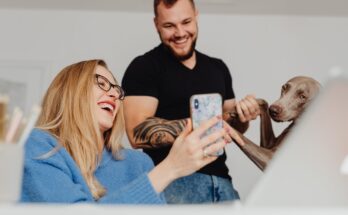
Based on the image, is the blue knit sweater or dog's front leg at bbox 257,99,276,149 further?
dog's front leg at bbox 257,99,276,149

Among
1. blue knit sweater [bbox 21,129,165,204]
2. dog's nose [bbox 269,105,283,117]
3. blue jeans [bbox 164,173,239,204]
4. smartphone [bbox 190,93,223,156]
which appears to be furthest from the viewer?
dog's nose [bbox 269,105,283,117]

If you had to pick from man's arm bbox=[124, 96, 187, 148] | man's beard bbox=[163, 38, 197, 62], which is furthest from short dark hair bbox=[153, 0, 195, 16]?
man's arm bbox=[124, 96, 187, 148]

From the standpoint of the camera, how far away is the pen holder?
60 centimetres

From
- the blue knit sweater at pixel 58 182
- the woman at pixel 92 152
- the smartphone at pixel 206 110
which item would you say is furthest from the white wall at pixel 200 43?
the blue knit sweater at pixel 58 182

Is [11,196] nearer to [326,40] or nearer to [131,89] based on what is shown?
[131,89]

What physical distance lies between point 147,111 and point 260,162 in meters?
0.35

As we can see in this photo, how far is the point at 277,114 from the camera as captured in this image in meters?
1.56

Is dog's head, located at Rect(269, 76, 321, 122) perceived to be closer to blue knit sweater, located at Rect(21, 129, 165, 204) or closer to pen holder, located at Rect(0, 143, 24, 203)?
blue knit sweater, located at Rect(21, 129, 165, 204)

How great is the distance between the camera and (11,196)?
604 millimetres

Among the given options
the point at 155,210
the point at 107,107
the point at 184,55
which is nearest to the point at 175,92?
the point at 184,55

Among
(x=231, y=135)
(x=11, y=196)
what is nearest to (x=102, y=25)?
(x=231, y=135)

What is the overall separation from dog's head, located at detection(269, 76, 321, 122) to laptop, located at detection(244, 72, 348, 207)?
0.95 meters

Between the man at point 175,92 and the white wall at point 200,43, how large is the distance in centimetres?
4

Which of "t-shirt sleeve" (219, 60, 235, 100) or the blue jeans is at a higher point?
"t-shirt sleeve" (219, 60, 235, 100)
